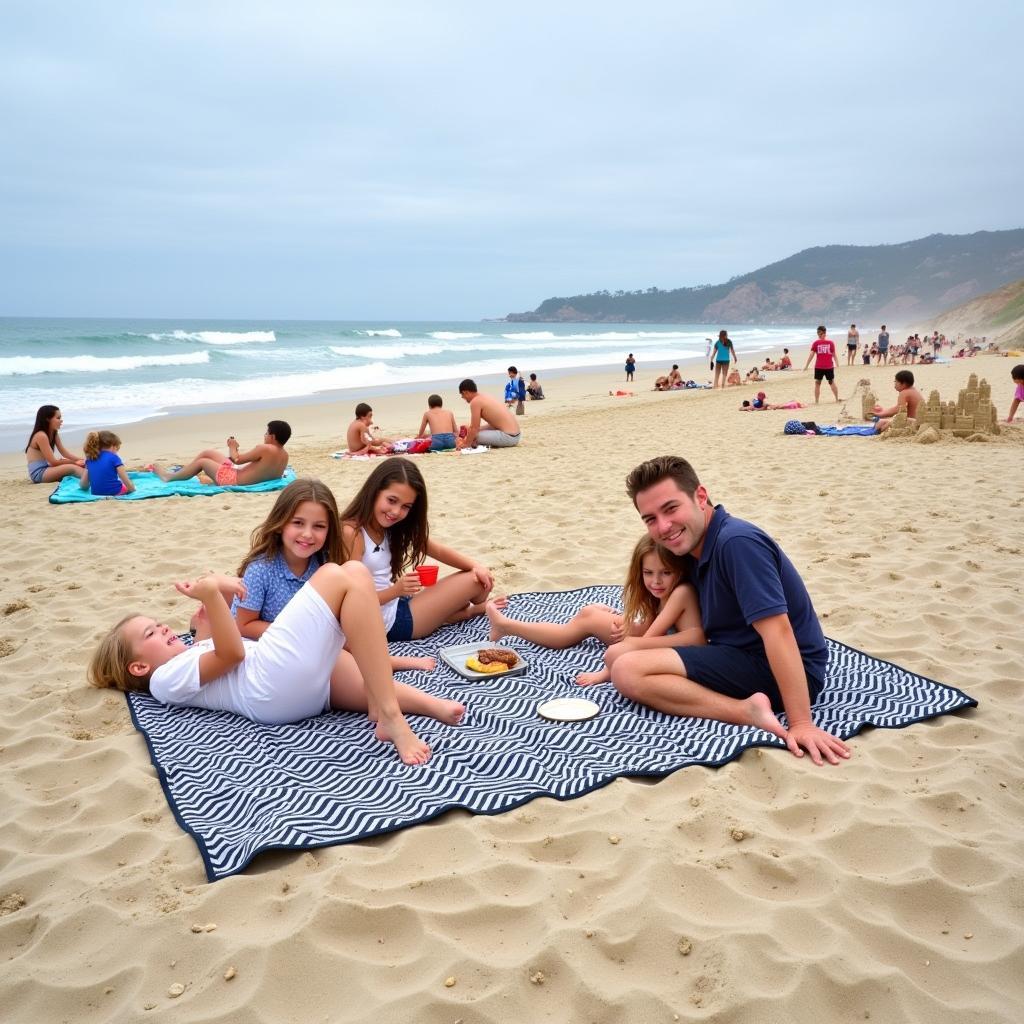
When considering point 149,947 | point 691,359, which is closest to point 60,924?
point 149,947

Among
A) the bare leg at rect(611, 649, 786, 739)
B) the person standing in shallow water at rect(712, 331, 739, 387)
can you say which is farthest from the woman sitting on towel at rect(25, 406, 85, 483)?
the person standing in shallow water at rect(712, 331, 739, 387)

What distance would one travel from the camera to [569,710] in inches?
148

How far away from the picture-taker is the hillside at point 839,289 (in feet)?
427

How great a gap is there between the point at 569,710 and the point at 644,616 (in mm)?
662

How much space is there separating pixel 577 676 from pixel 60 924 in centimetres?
250

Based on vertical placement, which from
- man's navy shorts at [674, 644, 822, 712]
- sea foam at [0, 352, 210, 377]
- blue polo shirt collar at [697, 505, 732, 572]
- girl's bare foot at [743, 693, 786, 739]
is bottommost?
girl's bare foot at [743, 693, 786, 739]

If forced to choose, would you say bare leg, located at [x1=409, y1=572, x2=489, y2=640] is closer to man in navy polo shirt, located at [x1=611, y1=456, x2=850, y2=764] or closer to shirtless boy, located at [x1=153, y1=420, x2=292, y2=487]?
man in navy polo shirt, located at [x1=611, y1=456, x2=850, y2=764]

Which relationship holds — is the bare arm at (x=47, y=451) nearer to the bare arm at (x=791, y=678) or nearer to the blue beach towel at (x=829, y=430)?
the bare arm at (x=791, y=678)

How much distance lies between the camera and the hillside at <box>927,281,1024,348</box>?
132 feet

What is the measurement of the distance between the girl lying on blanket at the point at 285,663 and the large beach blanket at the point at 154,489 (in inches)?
221

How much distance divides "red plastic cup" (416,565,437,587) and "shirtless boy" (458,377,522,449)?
26.4ft

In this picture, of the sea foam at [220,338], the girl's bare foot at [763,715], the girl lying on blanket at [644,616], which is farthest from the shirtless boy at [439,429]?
the sea foam at [220,338]

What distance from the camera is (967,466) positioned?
9.19m

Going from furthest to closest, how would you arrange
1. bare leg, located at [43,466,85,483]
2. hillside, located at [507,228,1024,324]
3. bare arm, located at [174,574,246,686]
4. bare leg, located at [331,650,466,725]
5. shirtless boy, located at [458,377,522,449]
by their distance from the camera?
hillside, located at [507,228,1024,324], shirtless boy, located at [458,377,522,449], bare leg, located at [43,466,85,483], bare leg, located at [331,650,466,725], bare arm, located at [174,574,246,686]
